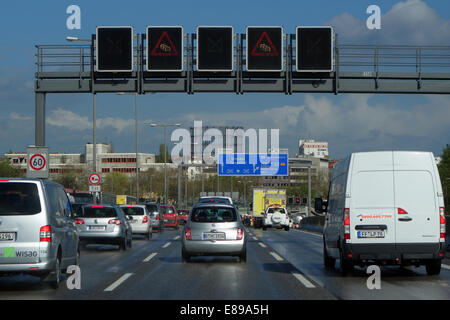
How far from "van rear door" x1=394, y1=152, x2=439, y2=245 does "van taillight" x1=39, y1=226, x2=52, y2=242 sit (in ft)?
21.9

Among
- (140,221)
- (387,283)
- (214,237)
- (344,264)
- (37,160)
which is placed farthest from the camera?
(140,221)

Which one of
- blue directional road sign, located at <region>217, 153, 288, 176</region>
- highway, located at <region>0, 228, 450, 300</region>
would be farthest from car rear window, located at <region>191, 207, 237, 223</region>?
blue directional road sign, located at <region>217, 153, 288, 176</region>

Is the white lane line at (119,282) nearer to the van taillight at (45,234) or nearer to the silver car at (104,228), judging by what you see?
the van taillight at (45,234)

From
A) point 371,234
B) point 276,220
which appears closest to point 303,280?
point 371,234

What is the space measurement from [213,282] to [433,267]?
4689mm

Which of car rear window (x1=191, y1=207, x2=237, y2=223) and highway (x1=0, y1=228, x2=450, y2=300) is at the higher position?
car rear window (x1=191, y1=207, x2=237, y2=223)

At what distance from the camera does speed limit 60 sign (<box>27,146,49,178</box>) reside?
1006 inches

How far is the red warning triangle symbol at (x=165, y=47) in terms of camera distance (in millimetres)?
24875

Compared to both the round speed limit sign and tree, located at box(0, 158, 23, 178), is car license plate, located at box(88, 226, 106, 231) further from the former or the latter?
tree, located at box(0, 158, 23, 178)

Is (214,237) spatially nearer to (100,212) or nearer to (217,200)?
(100,212)

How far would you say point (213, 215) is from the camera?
19891 millimetres

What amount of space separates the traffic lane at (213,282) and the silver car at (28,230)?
4.24 ft
